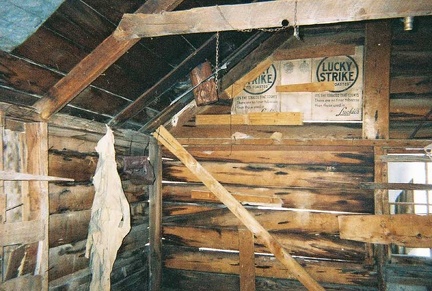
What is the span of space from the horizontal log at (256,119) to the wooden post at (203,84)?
0.69m

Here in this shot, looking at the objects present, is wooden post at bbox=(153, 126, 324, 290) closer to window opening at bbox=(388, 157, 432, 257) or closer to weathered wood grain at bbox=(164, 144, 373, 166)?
weathered wood grain at bbox=(164, 144, 373, 166)

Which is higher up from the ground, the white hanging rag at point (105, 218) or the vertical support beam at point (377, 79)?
the vertical support beam at point (377, 79)

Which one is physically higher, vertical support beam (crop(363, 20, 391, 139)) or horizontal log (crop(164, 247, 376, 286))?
vertical support beam (crop(363, 20, 391, 139))

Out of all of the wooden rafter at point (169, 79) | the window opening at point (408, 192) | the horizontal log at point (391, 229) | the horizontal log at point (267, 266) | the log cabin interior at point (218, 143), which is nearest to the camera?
the log cabin interior at point (218, 143)

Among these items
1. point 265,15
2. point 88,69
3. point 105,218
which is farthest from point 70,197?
point 265,15

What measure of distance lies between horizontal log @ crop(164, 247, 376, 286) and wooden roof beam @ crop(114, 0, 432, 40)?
3.37 meters

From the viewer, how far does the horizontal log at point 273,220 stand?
4.24 m

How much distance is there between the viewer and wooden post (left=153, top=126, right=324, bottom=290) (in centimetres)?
385

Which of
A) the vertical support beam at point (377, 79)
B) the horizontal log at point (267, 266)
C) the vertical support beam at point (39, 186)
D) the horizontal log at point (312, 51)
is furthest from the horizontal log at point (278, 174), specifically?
the vertical support beam at point (39, 186)

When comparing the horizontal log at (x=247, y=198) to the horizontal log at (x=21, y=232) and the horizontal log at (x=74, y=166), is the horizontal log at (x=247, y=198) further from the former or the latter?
the horizontal log at (x=21, y=232)

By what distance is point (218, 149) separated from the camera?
464 centimetres

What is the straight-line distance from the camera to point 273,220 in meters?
4.42

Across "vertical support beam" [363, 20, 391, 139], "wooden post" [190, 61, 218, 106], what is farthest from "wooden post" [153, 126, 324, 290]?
"vertical support beam" [363, 20, 391, 139]

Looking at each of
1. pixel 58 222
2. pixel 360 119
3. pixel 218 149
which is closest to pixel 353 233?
pixel 360 119
